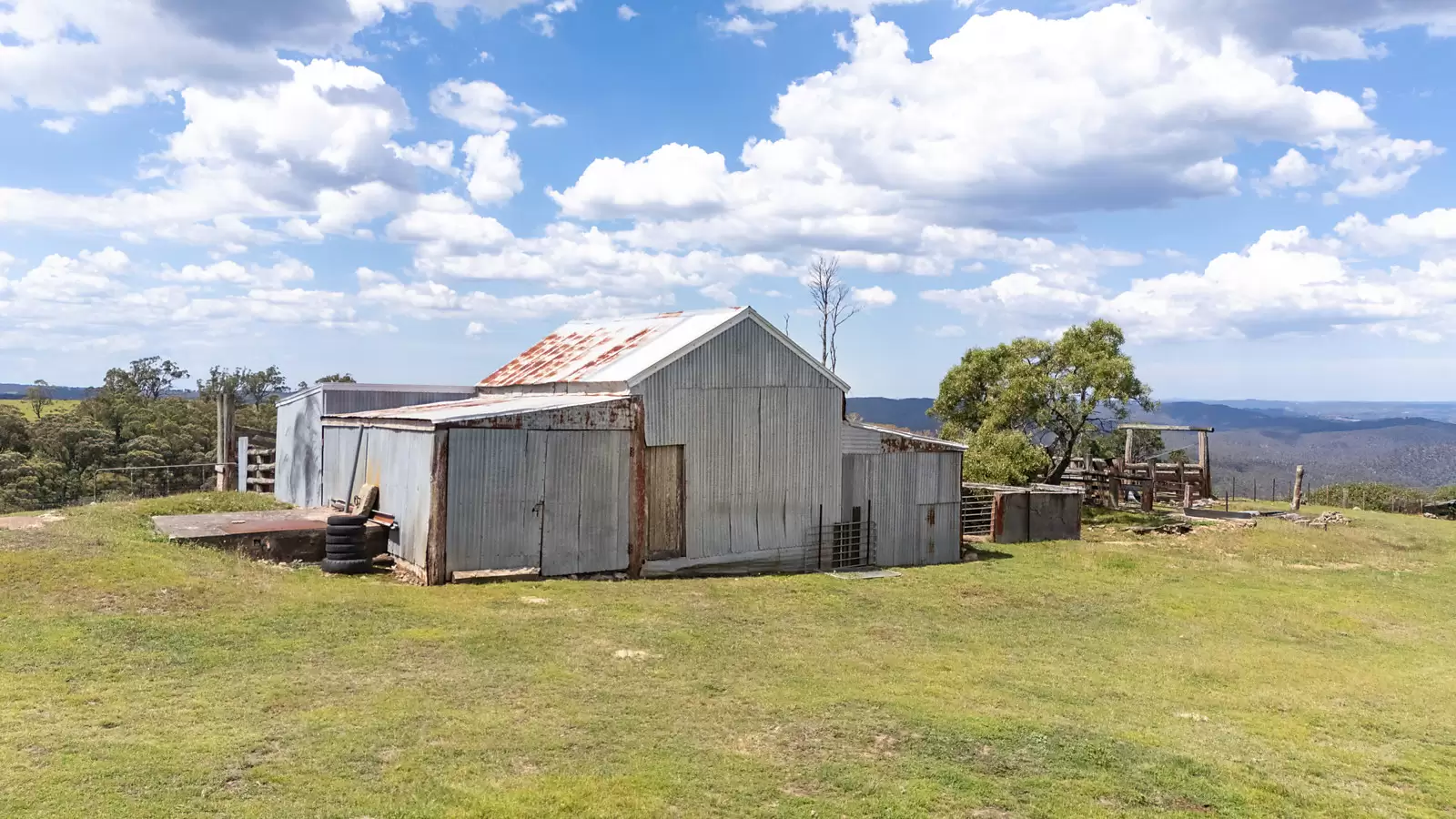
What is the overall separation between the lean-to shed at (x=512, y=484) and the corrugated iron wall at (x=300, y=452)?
4.04 meters

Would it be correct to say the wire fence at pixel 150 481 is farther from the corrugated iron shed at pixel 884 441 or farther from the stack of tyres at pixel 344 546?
the corrugated iron shed at pixel 884 441

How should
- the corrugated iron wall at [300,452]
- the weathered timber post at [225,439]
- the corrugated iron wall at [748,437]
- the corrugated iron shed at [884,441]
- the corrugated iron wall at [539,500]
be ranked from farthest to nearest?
the weathered timber post at [225,439] < the corrugated iron wall at [300,452] < the corrugated iron shed at [884,441] < the corrugated iron wall at [748,437] < the corrugated iron wall at [539,500]

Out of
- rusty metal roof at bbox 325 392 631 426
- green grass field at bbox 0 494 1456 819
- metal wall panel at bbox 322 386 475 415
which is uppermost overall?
metal wall panel at bbox 322 386 475 415

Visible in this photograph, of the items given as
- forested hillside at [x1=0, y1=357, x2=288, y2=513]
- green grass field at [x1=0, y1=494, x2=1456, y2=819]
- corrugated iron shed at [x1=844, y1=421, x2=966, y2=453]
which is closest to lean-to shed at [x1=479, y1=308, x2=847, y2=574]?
corrugated iron shed at [x1=844, y1=421, x2=966, y2=453]

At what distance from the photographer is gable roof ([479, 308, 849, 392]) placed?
1969 centimetres

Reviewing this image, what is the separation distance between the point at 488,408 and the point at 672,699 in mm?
10520

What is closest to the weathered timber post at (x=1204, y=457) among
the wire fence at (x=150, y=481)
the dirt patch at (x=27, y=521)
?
the dirt patch at (x=27, y=521)

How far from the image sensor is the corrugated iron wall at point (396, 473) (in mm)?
16766

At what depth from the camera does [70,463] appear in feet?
148

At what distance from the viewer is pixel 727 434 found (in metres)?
20.2

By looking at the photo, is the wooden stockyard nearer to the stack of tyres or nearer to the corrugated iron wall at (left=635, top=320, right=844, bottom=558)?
the corrugated iron wall at (left=635, top=320, right=844, bottom=558)

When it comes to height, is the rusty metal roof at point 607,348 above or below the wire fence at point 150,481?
above

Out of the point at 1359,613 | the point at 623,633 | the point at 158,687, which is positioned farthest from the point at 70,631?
the point at 1359,613

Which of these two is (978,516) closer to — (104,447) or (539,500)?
(539,500)
